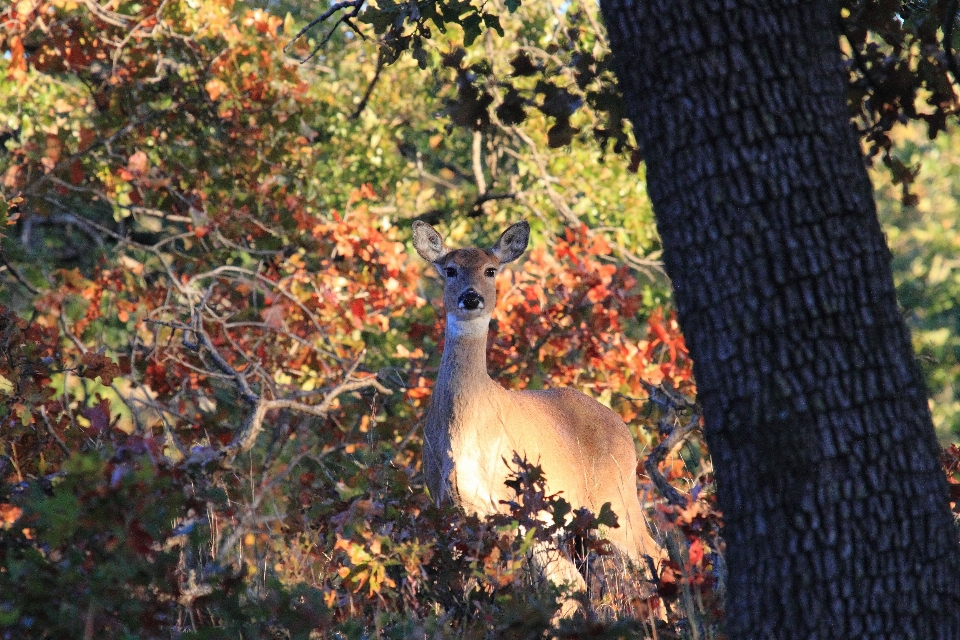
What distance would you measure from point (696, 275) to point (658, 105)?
0.48m

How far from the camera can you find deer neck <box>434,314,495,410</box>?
6402 millimetres

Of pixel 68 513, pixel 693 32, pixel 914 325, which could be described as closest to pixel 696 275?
pixel 693 32

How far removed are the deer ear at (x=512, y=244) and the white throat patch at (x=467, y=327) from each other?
86cm

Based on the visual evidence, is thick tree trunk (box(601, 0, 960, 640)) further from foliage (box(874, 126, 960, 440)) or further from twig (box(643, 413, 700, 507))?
foliage (box(874, 126, 960, 440))

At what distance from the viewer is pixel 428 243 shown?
762cm

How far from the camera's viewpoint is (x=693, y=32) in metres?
3.06

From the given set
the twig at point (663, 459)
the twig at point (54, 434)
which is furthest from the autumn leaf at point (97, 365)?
the twig at point (663, 459)

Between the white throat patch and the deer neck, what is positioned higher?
the white throat patch

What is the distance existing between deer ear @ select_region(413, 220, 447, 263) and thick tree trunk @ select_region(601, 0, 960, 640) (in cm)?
441

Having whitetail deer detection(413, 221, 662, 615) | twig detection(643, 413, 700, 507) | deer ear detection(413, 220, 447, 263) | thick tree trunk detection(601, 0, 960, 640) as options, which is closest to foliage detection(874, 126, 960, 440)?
whitetail deer detection(413, 221, 662, 615)

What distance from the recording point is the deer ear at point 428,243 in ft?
24.6

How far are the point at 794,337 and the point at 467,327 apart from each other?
3.92 metres

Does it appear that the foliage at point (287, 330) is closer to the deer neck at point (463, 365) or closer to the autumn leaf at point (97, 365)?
the autumn leaf at point (97, 365)

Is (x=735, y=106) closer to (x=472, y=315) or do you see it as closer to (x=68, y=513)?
(x=68, y=513)
